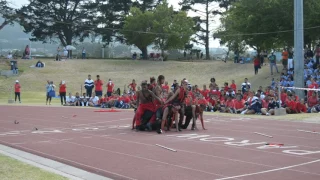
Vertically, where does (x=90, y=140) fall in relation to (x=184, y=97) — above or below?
below

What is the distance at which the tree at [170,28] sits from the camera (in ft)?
211

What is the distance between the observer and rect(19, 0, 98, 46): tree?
79.1m

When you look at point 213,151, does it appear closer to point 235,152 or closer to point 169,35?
point 235,152

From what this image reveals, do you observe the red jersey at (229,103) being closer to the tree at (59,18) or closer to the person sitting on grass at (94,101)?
the person sitting on grass at (94,101)

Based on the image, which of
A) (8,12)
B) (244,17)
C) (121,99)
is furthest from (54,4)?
(121,99)

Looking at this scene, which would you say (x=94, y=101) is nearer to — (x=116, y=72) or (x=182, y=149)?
(x=182, y=149)

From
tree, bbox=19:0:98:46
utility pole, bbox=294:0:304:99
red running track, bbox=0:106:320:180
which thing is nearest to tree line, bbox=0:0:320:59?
tree, bbox=19:0:98:46

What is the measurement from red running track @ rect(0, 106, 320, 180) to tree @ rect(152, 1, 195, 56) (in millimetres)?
45859

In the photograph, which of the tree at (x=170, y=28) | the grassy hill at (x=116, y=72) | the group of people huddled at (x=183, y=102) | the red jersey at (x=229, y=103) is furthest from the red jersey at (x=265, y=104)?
the tree at (x=170, y=28)

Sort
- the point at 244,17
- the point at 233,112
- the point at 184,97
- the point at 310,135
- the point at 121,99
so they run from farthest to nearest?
the point at 244,17
the point at 121,99
the point at 233,112
the point at 184,97
the point at 310,135

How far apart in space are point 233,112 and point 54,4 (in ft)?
198

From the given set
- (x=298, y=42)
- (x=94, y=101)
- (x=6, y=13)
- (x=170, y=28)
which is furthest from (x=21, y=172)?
(x=6, y=13)

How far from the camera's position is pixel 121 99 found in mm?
30203

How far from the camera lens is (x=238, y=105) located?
24.8 meters
